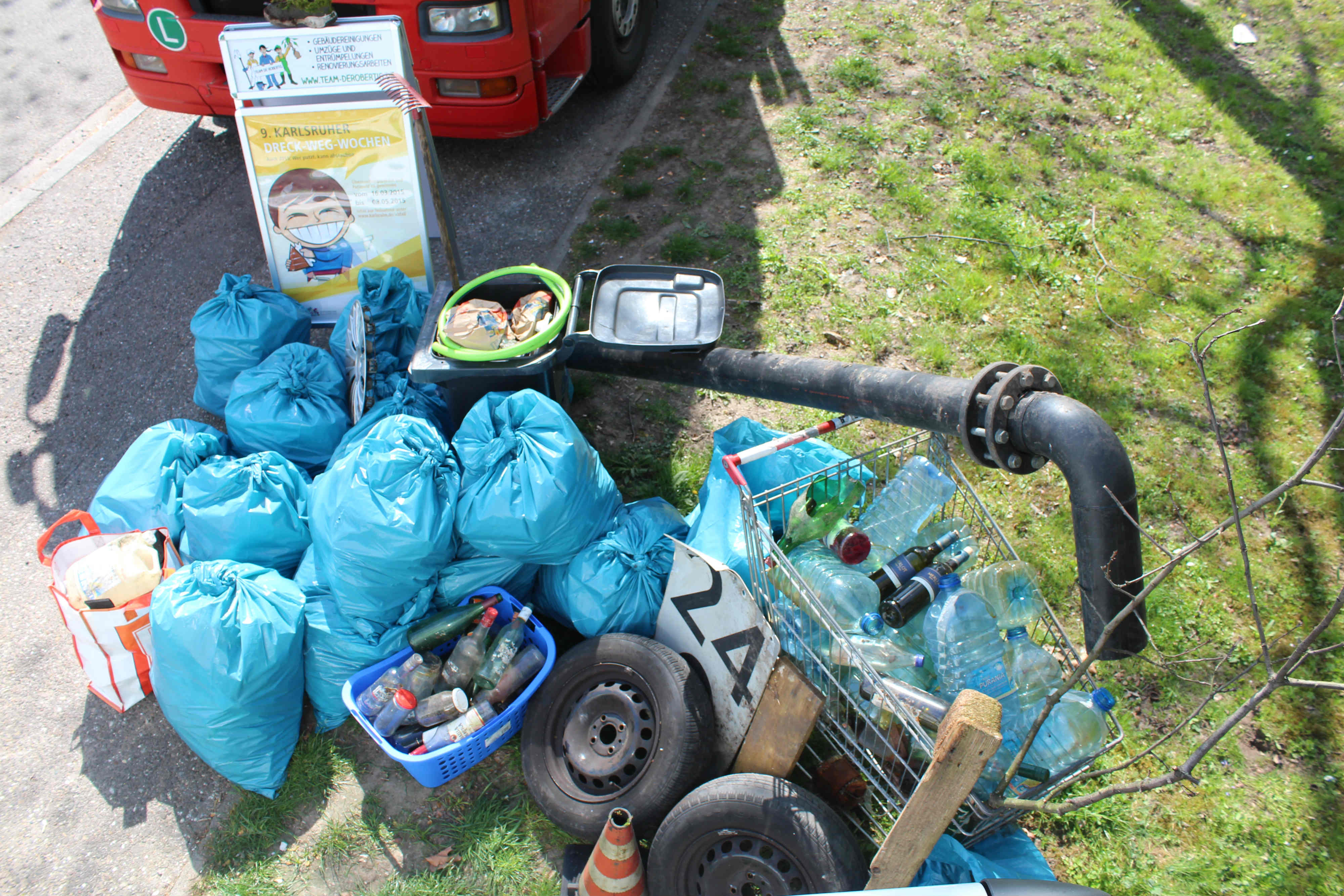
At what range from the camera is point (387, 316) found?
3.60 meters

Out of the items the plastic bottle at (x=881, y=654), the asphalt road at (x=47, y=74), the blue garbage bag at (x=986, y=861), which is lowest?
the blue garbage bag at (x=986, y=861)

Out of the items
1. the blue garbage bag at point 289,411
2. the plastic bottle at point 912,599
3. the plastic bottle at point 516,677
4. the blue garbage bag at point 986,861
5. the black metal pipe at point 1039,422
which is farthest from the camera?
the blue garbage bag at point 289,411

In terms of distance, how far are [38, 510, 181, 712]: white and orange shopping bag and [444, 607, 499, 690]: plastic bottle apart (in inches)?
41.9

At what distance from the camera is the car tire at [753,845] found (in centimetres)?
220

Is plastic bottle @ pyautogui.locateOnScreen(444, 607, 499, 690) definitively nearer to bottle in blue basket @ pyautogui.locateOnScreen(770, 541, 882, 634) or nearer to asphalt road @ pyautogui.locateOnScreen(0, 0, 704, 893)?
asphalt road @ pyautogui.locateOnScreen(0, 0, 704, 893)

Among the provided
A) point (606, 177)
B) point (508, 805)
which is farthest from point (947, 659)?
point (606, 177)

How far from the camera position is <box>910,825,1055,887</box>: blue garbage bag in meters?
2.33

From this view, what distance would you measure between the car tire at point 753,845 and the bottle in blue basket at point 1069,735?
607 mm

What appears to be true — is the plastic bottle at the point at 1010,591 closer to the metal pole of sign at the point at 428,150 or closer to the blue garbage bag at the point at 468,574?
the blue garbage bag at the point at 468,574

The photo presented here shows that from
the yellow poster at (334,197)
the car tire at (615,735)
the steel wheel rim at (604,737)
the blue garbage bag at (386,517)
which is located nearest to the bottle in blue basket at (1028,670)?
the car tire at (615,735)

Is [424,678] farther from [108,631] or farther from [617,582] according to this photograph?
[108,631]

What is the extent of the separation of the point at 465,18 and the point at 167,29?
5.17 feet

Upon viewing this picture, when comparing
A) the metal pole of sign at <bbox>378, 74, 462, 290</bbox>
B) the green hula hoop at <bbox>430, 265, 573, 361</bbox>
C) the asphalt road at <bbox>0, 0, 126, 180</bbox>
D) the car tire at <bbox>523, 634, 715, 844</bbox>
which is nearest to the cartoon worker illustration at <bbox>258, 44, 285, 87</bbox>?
the metal pole of sign at <bbox>378, 74, 462, 290</bbox>

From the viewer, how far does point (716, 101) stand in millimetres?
5707
